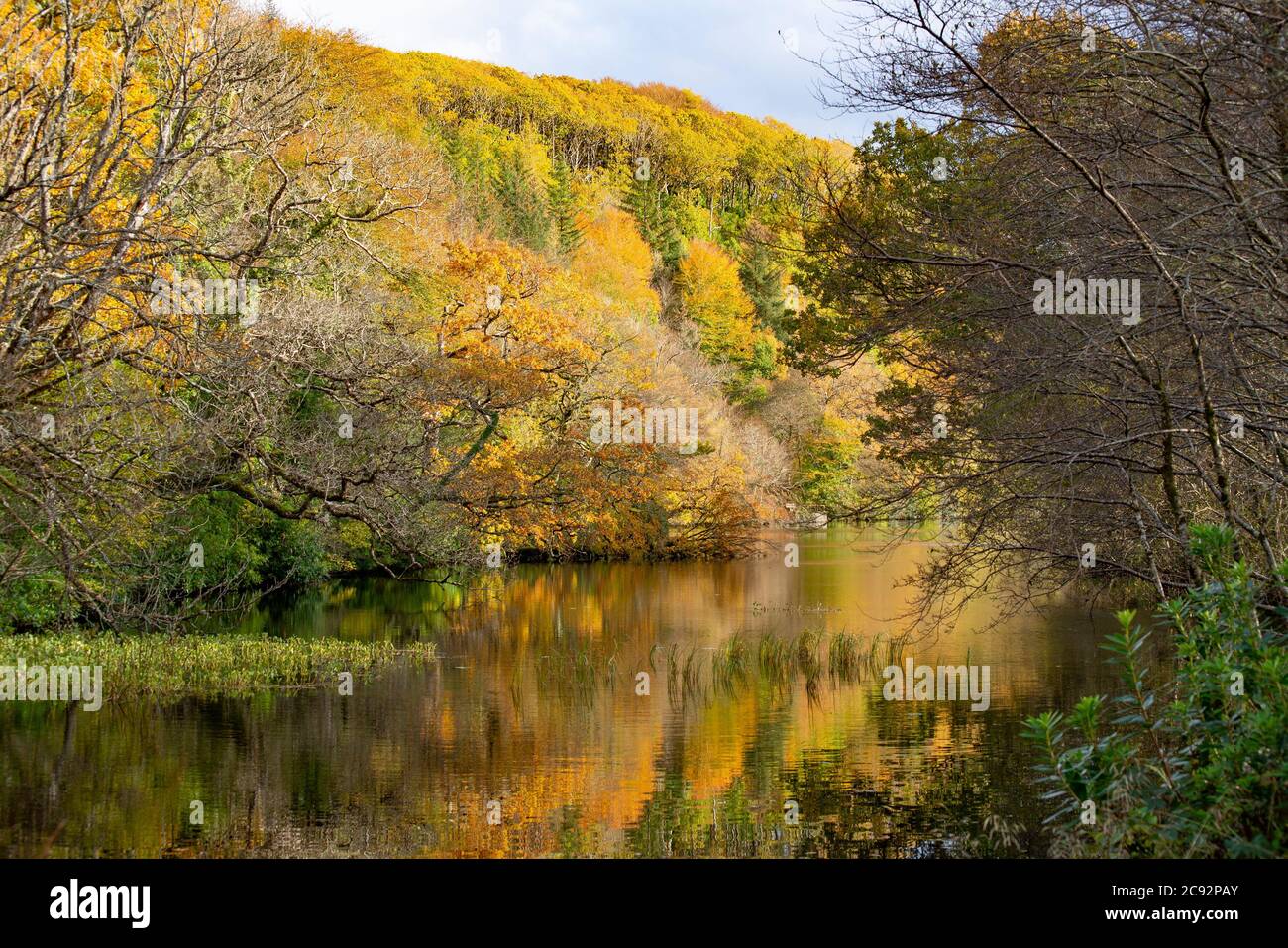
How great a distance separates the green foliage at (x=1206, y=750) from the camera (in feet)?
14.1

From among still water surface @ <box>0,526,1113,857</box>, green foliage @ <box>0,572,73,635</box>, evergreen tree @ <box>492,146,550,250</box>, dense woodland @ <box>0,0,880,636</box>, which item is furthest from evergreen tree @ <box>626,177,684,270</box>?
green foliage @ <box>0,572,73,635</box>

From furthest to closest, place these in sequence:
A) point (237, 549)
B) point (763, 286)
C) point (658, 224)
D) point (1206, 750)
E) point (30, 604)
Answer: point (658, 224) → point (763, 286) → point (237, 549) → point (30, 604) → point (1206, 750)

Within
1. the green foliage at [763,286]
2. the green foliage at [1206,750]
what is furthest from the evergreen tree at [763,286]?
the green foliage at [1206,750]

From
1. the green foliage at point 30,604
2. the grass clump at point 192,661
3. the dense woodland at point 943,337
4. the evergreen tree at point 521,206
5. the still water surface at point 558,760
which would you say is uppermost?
the evergreen tree at point 521,206

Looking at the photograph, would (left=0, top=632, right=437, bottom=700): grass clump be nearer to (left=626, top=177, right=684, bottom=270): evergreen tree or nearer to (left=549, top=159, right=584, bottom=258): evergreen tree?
(left=549, top=159, right=584, bottom=258): evergreen tree

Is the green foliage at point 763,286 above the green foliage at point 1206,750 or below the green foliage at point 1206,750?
above

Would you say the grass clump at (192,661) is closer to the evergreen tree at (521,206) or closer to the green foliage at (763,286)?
the evergreen tree at (521,206)

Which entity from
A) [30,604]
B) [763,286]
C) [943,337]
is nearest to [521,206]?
[763,286]

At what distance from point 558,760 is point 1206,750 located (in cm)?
808

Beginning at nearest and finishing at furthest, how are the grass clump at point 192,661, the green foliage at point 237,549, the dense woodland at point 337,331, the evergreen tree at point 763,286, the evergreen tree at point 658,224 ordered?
the dense woodland at point 337,331
the grass clump at point 192,661
the green foliage at point 237,549
the evergreen tree at point 763,286
the evergreen tree at point 658,224

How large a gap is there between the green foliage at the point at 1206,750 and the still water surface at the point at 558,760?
13.8 feet

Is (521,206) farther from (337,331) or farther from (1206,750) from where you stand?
(1206,750)

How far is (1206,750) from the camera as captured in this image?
15.2 feet

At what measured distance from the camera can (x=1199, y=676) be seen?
4.54 meters
